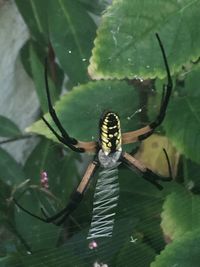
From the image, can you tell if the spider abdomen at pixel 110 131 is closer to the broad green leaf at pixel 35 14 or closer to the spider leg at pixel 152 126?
the spider leg at pixel 152 126

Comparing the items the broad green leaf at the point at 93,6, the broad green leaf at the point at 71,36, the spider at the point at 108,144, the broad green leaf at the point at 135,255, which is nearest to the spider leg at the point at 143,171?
the spider at the point at 108,144

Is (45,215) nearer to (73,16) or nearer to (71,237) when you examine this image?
(71,237)

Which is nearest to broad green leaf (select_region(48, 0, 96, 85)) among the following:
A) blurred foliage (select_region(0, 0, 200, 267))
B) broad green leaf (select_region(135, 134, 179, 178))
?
blurred foliage (select_region(0, 0, 200, 267))

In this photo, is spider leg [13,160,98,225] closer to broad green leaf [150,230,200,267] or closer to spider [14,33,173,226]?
spider [14,33,173,226]

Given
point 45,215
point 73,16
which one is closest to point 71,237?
point 45,215

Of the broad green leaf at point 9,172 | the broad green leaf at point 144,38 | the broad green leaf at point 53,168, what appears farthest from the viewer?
the broad green leaf at point 53,168

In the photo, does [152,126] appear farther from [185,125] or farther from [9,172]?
[9,172]
